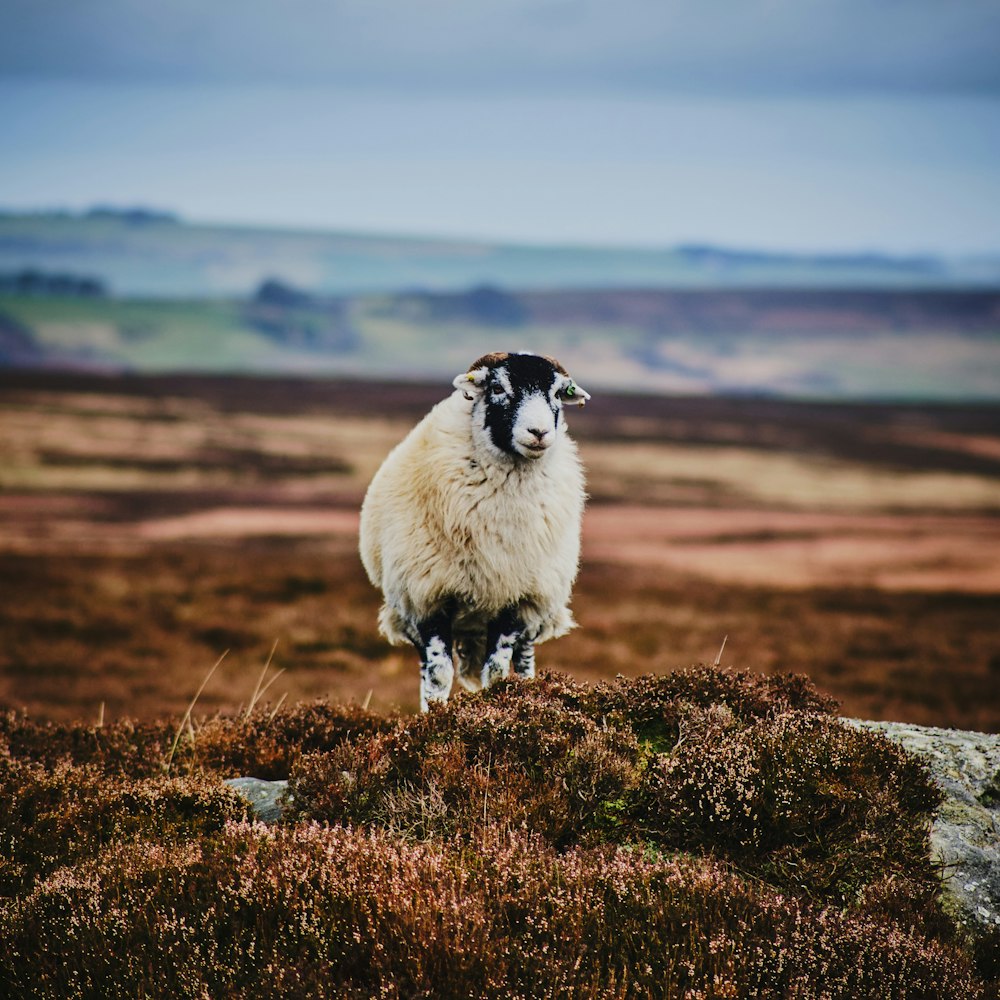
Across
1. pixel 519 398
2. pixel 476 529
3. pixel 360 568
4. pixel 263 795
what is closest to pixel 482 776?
pixel 263 795

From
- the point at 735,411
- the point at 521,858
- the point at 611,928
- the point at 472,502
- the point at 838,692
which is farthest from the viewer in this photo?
the point at 735,411

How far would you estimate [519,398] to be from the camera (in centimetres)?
704

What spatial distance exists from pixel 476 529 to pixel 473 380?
42.8 inches

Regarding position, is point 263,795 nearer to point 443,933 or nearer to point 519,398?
point 443,933

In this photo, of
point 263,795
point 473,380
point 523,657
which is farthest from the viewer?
point 523,657

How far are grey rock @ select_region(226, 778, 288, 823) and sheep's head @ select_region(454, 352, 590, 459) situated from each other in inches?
108

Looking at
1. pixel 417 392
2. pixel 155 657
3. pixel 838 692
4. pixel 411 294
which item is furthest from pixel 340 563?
pixel 411 294

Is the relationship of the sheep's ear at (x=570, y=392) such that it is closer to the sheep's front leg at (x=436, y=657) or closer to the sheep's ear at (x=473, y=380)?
the sheep's ear at (x=473, y=380)

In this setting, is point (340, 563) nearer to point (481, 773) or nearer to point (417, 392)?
point (481, 773)

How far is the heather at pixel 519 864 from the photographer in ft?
12.9

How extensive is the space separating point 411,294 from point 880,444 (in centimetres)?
11515

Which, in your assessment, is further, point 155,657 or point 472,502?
point 155,657

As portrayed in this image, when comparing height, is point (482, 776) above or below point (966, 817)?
above

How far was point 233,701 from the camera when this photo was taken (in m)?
14.4
